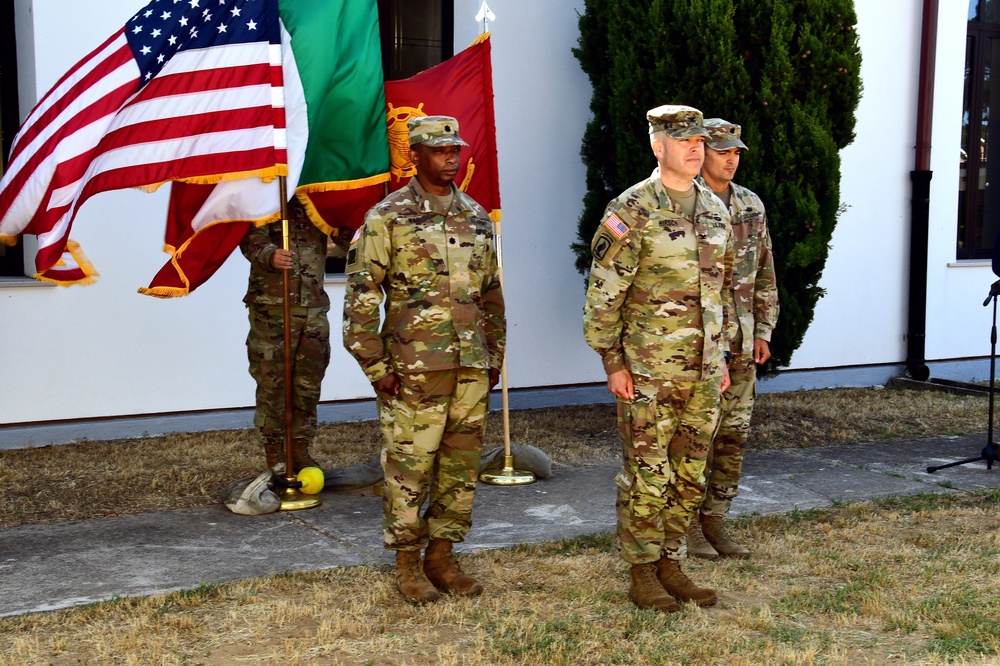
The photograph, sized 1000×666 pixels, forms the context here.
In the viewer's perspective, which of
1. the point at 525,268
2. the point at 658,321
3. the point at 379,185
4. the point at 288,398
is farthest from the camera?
the point at 525,268

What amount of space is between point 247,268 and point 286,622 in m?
4.27

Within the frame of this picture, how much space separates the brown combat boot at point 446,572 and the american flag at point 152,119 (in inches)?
88.3

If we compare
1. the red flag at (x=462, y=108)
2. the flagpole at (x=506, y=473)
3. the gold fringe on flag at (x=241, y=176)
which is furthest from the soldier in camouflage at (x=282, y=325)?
the flagpole at (x=506, y=473)

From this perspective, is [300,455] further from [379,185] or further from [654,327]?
[654,327]

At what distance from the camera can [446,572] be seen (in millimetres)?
4742

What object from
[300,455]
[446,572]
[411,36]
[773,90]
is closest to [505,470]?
[300,455]

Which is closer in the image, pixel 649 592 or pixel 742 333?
pixel 649 592

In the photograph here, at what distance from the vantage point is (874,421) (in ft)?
29.8

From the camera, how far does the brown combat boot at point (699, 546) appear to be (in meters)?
5.28

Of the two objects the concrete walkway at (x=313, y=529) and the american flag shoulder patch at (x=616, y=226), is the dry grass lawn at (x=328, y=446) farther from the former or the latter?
the american flag shoulder patch at (x=616, y=226)

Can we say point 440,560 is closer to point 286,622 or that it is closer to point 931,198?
point 286,622

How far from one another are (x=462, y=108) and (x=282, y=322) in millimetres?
1677

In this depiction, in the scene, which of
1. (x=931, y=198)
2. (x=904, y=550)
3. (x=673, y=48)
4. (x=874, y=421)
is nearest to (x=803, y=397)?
(x=874, y=421)

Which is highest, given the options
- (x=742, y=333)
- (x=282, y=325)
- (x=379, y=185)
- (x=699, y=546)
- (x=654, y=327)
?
(x=379, y=185)
